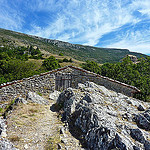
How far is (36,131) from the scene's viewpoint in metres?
6.03

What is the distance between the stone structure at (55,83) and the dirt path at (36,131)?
3191mm

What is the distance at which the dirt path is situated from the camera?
16.6 feet

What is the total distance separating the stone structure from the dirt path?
3.19 metres

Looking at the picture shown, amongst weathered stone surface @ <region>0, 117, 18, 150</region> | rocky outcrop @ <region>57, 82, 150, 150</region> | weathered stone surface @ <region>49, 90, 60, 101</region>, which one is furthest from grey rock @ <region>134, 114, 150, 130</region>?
weathered stone surface @ <region>49, 90, 60, 101</region>

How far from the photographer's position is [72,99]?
787cm

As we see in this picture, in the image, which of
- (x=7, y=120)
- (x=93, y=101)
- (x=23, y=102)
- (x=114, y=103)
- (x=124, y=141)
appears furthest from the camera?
(x=23, y=102)

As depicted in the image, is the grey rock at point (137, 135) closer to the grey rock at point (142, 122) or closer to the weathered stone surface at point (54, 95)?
the grey rock at point (142, 122)

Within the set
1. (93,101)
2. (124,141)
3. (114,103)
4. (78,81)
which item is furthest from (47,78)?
(124,141)

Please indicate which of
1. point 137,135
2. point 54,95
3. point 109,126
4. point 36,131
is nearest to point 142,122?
point 137,135

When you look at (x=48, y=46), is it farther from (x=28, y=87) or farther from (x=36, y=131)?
(x=36, y=131)

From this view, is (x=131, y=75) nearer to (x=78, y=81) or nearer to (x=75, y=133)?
(x=78, y=81)

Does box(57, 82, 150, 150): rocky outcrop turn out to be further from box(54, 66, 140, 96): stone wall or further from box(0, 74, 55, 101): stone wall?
box(0, 74, 55, 101): stone wall

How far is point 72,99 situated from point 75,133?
2.41m

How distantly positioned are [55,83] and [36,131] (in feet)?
23.7
